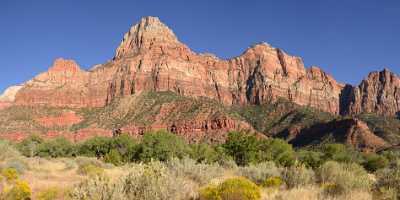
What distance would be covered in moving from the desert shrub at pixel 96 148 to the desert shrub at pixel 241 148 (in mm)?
19836

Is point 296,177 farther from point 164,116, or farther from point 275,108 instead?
point 275,108

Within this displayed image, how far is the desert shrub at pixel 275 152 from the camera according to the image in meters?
47.0

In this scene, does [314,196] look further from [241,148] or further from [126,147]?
[126,147]

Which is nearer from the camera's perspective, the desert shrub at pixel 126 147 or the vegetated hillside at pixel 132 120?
the desert shrub at pixel 126 147

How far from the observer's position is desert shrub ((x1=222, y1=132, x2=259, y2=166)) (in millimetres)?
47719

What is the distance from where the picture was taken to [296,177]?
1555 centimetres

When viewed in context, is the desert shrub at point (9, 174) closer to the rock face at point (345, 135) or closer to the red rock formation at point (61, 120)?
the rock face at point (345, 135)

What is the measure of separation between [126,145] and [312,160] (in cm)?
2558

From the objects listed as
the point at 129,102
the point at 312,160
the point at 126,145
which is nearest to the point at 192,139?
the point at 129,102

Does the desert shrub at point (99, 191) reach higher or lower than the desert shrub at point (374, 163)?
higher

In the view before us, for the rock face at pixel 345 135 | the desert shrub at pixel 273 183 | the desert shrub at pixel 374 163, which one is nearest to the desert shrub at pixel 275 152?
the desert shrub at pixel 374 163

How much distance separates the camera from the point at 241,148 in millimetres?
49344

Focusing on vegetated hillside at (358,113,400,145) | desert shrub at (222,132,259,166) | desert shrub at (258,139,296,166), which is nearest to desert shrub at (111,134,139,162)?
desert shrub at (222,132,259,166)

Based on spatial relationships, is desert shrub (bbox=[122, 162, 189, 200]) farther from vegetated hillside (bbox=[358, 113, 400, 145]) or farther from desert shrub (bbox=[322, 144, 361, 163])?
vegetated hillside (bbox=[358, 113, 400, 145])
